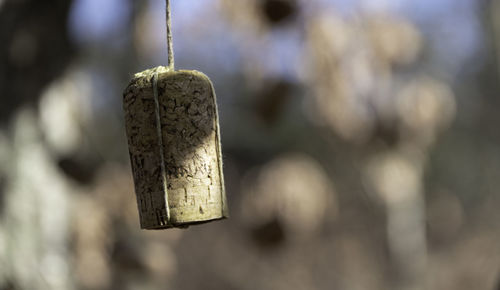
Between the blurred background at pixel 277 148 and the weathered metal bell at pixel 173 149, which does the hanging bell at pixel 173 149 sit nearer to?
the weathered metal bell at pixel 173 149

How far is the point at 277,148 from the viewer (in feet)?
67.8

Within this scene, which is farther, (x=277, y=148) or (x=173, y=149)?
(x=277, y=148)

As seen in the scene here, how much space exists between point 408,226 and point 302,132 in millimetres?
9220

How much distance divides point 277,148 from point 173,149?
707 inches

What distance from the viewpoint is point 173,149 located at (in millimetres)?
2732

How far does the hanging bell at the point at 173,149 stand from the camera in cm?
271

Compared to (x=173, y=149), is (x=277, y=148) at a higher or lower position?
higher

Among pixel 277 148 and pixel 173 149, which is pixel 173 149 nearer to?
pixel 173 149

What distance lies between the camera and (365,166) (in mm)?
12062

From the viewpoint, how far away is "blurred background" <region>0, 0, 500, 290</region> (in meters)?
6.00

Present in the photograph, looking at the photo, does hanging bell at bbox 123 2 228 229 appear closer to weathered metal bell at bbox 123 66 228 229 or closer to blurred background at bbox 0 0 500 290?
weathered metal bell at bbox 123 66 228 229

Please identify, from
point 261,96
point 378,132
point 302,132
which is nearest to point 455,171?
point 302,132

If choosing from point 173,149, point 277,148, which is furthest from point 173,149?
point 277,148

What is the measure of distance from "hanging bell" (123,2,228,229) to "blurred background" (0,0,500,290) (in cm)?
153
